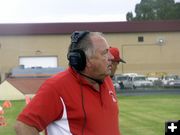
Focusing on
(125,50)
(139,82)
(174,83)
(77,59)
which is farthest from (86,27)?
(77,59)

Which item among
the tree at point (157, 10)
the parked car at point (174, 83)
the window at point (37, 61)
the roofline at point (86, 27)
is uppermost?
the tree at point (157, 10)

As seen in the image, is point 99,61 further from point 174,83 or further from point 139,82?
point 174,83

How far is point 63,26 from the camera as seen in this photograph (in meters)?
72.8

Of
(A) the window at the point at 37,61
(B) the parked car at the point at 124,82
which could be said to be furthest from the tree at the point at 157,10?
(B) the parked car at the point at 124,82

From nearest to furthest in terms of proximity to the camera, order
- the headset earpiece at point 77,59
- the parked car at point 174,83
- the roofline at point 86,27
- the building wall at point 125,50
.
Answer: the headset earpiece at point 77,59 < the parked car at point 174,83 < the building wall at point 125,50 < the roofline at point 86,27

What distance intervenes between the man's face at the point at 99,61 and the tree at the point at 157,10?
104 meters

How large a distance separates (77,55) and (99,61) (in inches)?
7.0

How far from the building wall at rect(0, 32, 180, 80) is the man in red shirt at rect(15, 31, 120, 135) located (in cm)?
6670

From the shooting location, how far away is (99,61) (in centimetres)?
374

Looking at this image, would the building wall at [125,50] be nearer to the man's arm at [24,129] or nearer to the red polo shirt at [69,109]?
the red polo shirt at [69,109]

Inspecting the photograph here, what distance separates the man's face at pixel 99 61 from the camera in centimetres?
373

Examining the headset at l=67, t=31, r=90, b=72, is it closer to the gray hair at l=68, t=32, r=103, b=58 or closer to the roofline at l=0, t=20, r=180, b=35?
the gray hair at l=68, t=32, r=103, b=58

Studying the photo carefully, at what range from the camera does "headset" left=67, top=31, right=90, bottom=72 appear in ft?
12.0

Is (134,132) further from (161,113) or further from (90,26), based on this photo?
(90,26)
